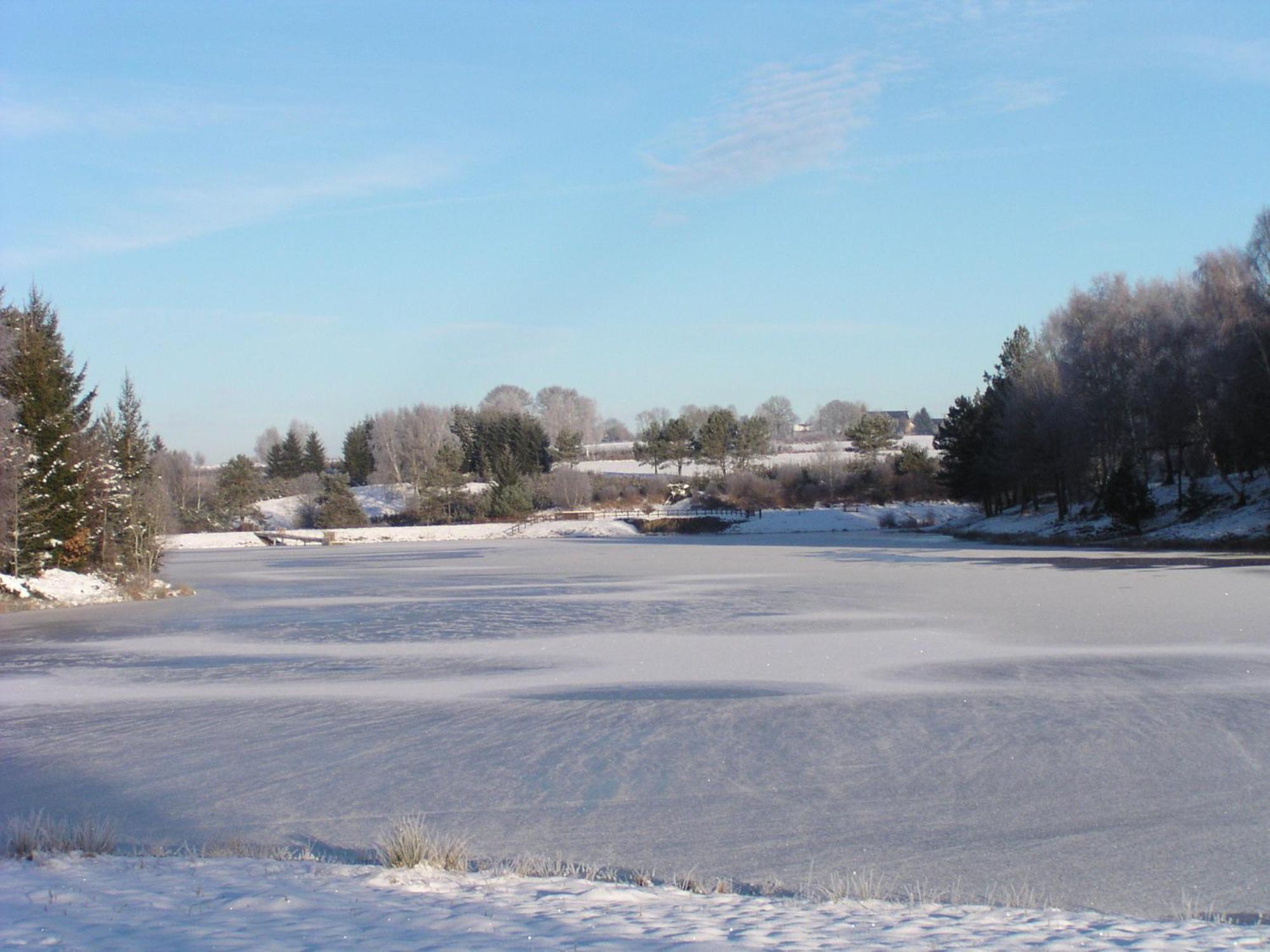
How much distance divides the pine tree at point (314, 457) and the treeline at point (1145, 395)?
236 feet

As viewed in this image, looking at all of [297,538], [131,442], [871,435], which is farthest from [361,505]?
[131,442]

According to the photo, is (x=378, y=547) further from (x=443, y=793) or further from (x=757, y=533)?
(x=443, y=793)

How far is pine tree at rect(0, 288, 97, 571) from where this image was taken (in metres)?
25.5

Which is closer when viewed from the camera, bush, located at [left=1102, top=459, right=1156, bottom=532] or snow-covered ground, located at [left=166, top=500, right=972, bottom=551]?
bush, located at [left=1102, top=459, right=1156, bottom=532]

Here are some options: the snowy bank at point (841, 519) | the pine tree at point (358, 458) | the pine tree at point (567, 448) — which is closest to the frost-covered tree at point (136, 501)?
the snowy bank at point (841, 519)

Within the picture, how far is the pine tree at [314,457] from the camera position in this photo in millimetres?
105688

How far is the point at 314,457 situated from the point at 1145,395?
83.1m

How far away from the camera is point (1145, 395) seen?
1526 inches

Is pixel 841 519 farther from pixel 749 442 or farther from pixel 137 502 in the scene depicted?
pixel 137 502

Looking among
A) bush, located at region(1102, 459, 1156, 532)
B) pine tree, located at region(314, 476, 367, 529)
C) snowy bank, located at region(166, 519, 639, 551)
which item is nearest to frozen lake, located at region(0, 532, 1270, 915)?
bush, located at region(1102, 459, 1156, 532)

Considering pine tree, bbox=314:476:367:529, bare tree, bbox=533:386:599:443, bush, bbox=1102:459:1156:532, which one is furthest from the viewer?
bare tree, bbox=533:386:599:443

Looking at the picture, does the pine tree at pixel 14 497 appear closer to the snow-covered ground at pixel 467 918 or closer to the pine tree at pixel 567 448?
the snow-covered ground at pixel 467 918

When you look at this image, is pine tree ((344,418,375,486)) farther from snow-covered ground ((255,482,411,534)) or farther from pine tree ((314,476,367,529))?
pine tree ((314,476,367,529))

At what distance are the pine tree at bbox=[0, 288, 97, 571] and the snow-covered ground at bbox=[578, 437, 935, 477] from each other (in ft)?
194
